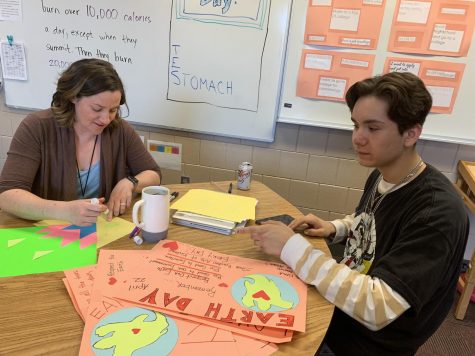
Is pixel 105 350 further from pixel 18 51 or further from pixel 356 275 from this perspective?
pixel 18 51

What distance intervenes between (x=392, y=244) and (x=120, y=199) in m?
0.92

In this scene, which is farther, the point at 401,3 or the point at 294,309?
the point at 401,3

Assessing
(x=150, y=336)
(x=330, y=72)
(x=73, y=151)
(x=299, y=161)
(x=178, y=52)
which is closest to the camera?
(x=150, y=336)

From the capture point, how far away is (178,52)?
7.14 feet

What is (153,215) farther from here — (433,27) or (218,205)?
(433,27)

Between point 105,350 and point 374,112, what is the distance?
90 cm

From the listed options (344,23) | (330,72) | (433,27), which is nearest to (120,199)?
(330,72)

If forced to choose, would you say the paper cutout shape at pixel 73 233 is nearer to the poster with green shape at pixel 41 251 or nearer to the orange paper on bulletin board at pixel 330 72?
the poster with green shape at pixel 41 251

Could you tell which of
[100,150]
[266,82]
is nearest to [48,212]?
[100,150]

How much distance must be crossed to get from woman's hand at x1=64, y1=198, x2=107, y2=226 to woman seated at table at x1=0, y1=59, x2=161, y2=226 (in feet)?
0.17

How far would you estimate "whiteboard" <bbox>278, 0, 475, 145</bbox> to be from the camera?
195 centimetres

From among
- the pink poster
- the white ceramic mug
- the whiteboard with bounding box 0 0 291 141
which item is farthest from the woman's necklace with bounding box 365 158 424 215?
the whiteboard with bounding box 0 0 291 141

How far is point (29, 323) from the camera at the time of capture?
754 mm

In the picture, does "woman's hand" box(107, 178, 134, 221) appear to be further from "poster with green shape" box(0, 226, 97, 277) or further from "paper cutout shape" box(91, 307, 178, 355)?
"paper cutout shape" box(91, 307, 178, 355)
